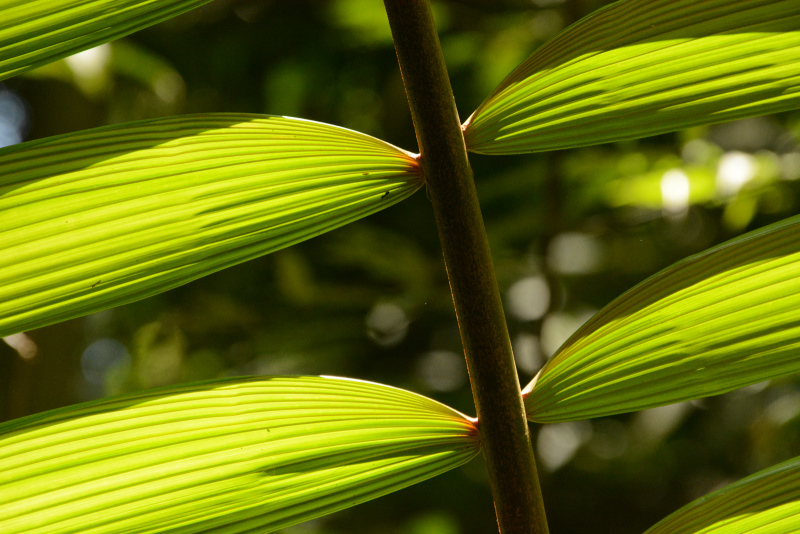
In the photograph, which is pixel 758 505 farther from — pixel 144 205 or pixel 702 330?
pixel 144 205

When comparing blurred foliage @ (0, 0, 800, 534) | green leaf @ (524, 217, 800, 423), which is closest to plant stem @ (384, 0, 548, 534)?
green leaf @ (524, 217, 800, 423)

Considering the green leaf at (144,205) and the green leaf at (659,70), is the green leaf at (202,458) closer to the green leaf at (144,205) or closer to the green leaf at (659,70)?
the green leaf at (144,205)

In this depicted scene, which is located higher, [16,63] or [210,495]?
[16,63]

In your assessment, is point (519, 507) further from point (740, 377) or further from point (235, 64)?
point (235, 64)

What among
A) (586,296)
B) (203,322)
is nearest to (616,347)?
(586,296)

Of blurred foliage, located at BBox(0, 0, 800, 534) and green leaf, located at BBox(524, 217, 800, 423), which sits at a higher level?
blurred foliage, located at BBox(0, 0, 800, 534)

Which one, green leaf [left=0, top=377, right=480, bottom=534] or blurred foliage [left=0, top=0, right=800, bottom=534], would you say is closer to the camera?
green leaf [left=0, top=377, right=480, bottom=534]

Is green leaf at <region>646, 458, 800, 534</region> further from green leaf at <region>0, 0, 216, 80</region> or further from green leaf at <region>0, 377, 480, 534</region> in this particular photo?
green leaf at <region>0, 0, 216, 80</region>
